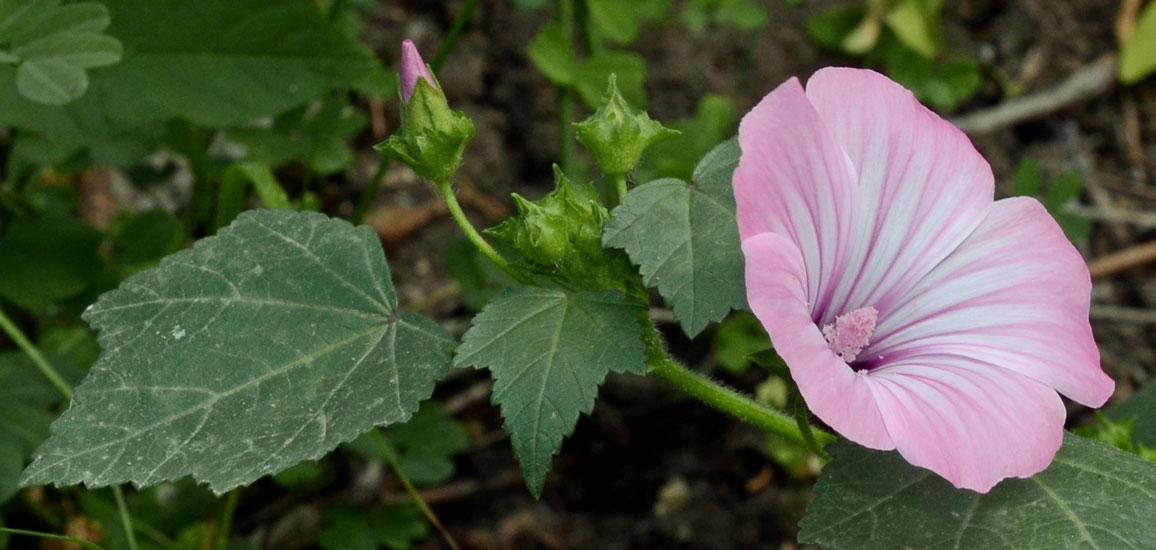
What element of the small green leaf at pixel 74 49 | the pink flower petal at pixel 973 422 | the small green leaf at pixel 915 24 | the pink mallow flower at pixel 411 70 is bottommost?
the small green leaf at pixel 915 24

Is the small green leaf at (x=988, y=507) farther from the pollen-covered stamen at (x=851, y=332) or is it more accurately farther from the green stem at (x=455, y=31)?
A: the green stem at (x=455, y=31)

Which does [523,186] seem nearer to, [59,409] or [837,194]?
[59,409]

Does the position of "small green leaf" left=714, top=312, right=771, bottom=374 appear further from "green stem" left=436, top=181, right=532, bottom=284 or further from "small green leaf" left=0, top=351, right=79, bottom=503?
Answer: "small green leaf" left=0, top=351, right=79, bottom=503

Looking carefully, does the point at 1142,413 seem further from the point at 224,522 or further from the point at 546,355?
the point at 224,522

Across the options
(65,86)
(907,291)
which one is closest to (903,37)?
(907,291)

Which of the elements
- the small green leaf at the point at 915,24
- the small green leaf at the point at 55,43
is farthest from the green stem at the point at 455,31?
the small green leaf at the point at 915,24

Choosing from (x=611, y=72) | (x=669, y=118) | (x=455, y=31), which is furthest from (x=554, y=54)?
(x=669, y=118)

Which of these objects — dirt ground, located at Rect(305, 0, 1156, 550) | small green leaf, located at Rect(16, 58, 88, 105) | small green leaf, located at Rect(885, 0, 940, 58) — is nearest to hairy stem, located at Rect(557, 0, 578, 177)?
dirt ground, located at Rect(305, 0, 1156, 550)
